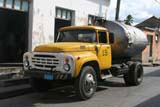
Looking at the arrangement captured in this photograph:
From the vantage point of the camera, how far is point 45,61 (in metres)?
8.50

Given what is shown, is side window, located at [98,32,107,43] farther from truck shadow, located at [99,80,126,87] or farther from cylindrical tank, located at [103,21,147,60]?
truck shadow, located at [99,80,126,87]

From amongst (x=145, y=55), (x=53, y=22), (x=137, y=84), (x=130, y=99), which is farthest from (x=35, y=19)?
(x=145, y=55)

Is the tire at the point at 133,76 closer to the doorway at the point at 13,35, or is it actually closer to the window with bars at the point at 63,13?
the doorway at the point at 13,35

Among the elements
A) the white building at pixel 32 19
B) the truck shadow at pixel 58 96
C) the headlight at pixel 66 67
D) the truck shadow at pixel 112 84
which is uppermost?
the white building at pixel 32 19

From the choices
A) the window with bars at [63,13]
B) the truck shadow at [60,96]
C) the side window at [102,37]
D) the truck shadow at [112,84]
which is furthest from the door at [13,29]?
the side window at [102,37]

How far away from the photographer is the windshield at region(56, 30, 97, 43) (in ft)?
31.7

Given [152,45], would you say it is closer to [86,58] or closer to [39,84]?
[39,84]

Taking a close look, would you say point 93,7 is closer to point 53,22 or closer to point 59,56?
point 53,22

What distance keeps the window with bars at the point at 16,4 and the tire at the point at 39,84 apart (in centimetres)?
426

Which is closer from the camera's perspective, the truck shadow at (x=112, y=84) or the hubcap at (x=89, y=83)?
the hubcap at (x=89, y=83)

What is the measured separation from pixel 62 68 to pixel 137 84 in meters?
4.80

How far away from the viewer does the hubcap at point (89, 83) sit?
8.66m

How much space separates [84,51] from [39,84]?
199cm

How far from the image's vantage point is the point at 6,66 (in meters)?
12.1
